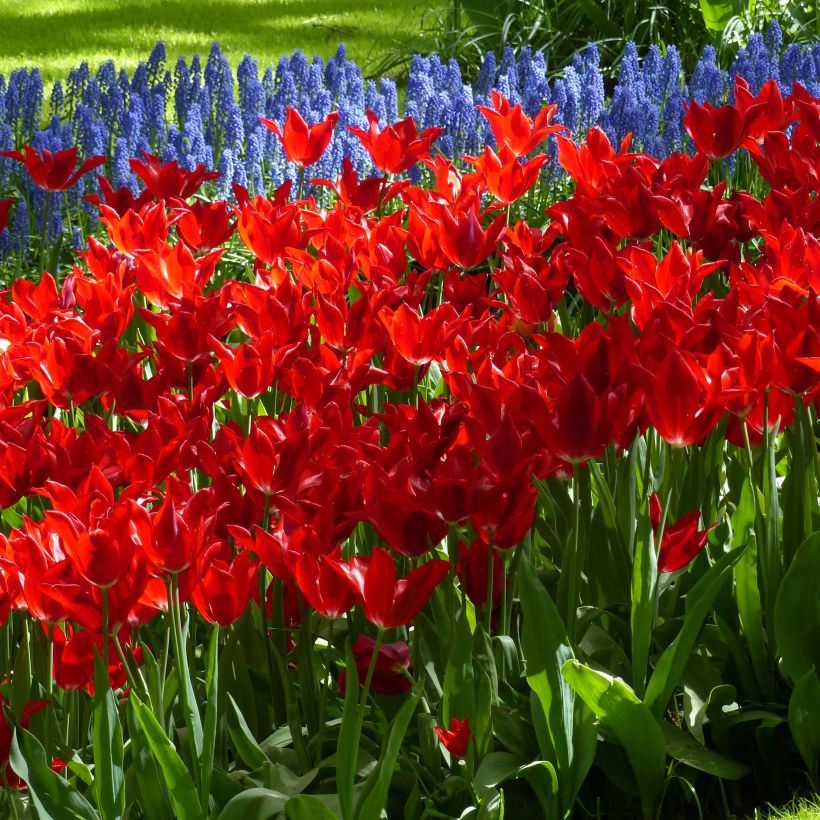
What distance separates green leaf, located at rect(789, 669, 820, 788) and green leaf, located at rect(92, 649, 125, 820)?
0.86 meters

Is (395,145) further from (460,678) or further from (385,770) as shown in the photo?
(385,770)

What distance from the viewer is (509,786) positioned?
1.62 meters

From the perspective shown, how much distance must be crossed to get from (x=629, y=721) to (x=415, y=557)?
341 mm

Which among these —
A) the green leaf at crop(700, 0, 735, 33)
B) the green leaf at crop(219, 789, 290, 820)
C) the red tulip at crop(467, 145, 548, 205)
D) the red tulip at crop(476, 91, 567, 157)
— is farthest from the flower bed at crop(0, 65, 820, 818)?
the green leaf at crop(700, 0, 735, 33)

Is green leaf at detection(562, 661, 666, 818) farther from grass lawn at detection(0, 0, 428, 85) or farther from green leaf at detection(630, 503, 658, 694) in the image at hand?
grass lawn at detection(0, 0, 428, 85)

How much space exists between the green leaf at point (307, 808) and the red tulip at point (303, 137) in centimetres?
175

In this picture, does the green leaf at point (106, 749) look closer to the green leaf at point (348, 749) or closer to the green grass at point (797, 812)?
the green leaf at point (348, 749)

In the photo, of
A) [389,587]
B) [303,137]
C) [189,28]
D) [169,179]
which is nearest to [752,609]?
[389,587]

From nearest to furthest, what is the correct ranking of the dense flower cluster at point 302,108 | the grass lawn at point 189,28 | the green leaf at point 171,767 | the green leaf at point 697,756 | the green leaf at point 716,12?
the green leaf at point 171,767 < the green leaf at point 697,756 < the dense flower cluster at point 302,108 < the green leaf at point 716,12 < the grass lawn at point 189,28

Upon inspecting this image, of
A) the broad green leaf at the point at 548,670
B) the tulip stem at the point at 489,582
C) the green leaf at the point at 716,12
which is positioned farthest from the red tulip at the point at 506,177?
the green leaf at the point at 716,12

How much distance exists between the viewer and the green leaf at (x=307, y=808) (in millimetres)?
1296

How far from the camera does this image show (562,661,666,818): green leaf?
4.78 ft

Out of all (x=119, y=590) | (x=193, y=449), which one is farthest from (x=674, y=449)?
(x=119, y=590)

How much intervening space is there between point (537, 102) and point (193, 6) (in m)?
6.30
